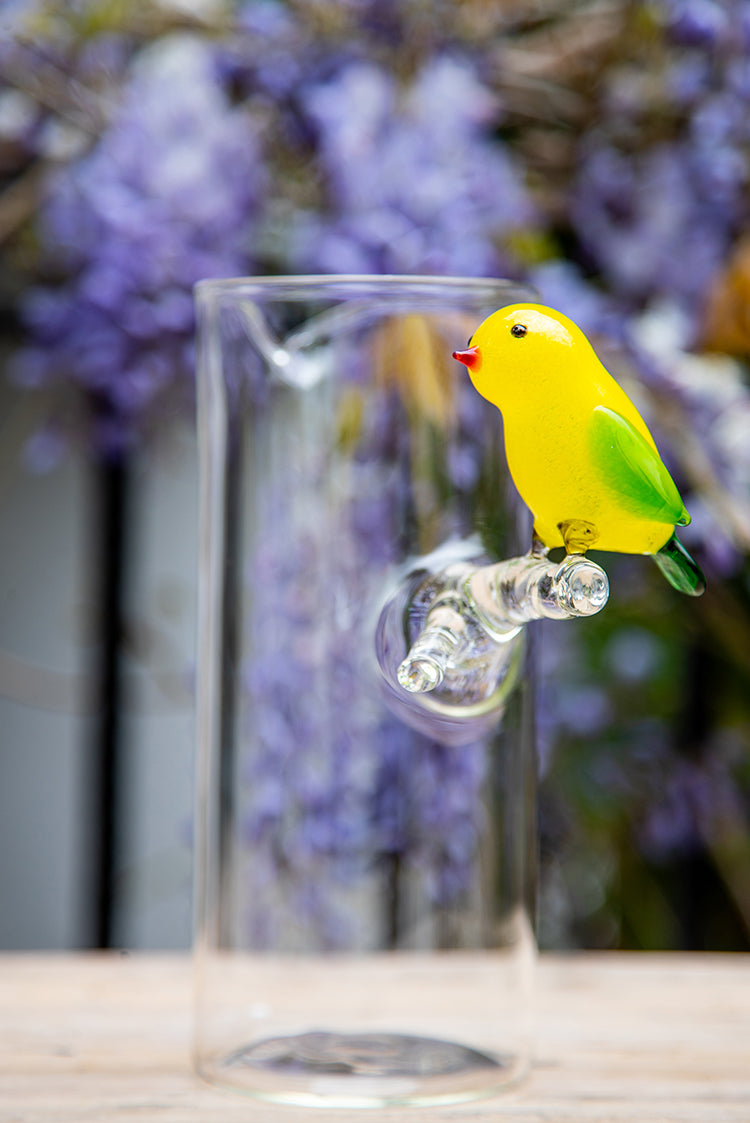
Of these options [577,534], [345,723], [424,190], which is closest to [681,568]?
[577,534]

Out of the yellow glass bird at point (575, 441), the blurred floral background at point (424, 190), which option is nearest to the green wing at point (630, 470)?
the yellow glass bird at point (575, 441)

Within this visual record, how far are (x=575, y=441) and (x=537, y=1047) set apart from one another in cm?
27

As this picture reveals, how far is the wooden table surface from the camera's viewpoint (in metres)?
0.41

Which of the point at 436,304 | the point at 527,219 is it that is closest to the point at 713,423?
the point at 527,219

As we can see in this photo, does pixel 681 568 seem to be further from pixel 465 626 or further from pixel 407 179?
pixel 407 179

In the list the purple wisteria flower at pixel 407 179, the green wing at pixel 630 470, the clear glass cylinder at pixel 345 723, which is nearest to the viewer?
the green wing at pixel 630 470

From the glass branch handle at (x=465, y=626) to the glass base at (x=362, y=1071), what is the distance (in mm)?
106

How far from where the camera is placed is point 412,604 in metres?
0.42

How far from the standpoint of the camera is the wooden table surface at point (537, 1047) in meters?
0.41

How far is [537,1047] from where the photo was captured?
50 cm

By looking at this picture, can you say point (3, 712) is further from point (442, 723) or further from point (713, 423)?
point (442, 723)

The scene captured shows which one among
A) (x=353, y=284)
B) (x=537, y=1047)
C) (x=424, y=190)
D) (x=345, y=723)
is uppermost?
(x=424, y=190)

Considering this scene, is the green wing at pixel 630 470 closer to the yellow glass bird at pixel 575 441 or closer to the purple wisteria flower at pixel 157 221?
the yellow glass bird at pixel 575 441

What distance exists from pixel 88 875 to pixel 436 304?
100cm
